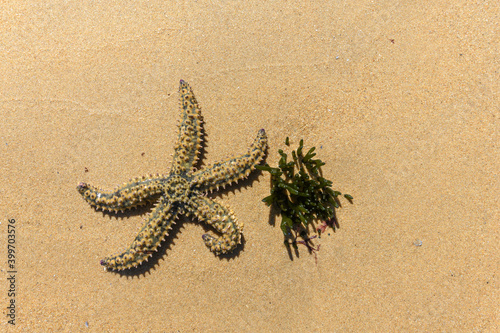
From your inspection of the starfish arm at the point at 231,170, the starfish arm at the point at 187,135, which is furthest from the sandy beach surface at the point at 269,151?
the starfish arm at the point at 231,170

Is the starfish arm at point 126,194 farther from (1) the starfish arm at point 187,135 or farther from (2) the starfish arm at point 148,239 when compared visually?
(1) the starfish arm at point 187,135

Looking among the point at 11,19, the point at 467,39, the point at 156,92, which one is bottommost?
the point at 467,39

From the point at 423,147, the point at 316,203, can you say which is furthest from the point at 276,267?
the point at 423,147

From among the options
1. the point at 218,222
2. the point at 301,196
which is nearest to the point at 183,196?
the point at 218,222

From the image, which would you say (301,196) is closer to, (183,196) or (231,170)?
(231,170)

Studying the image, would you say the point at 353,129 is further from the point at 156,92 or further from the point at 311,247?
the point at 156,92

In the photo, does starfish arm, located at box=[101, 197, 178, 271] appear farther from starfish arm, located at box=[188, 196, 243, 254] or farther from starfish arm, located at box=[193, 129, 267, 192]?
starfish arm, located at box=[193, 129, 267, 192]
